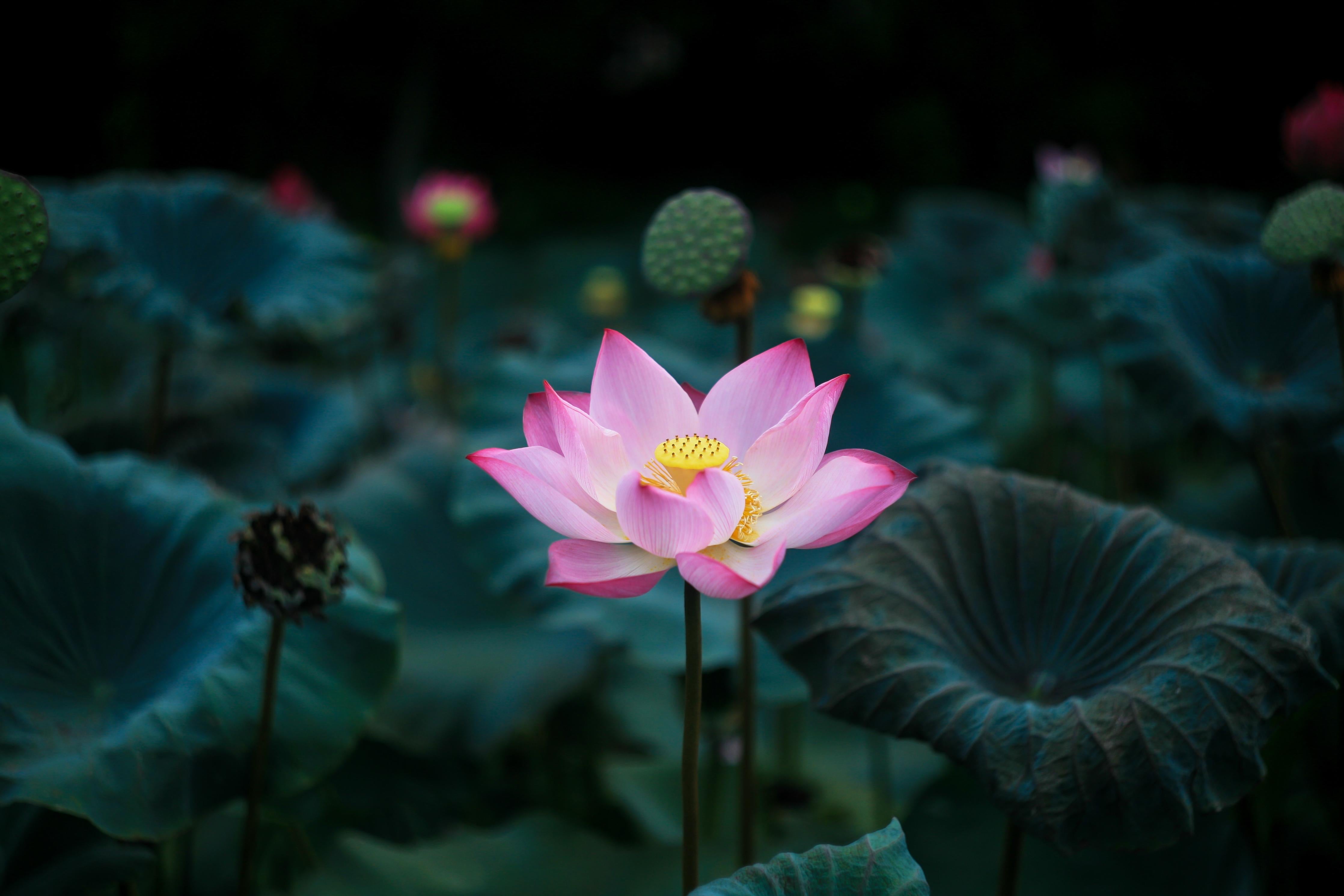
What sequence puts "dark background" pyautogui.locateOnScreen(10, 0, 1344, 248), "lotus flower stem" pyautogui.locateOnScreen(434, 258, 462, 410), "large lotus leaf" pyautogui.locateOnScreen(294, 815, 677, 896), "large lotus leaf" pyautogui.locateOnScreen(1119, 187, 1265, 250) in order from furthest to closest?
"dark background" pyautogui.locateOnScreen(10, 0, 1344, 248), "lotus flower stem" pyautogui.locateOnScreen(434, 258, 462, 410), "large lotus leaf" pyautogui.locateOnScreen(1119, 187, 1265, 250), "large lotus leaf" pyautogui.locateOnScreen(294, 815, 677, 896)

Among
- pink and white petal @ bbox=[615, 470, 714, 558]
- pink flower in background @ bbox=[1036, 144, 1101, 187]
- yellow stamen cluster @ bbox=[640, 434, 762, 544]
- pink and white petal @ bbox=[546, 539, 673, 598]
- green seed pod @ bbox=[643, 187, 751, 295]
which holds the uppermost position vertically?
pink flower in background @ bbox=[1036, 144, 1101, 187]

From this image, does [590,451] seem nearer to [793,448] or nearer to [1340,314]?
[793,448]

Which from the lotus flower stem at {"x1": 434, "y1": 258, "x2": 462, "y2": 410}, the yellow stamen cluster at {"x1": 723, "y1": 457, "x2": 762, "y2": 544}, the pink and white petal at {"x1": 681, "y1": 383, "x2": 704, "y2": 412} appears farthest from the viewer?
the lotus flower stem at {"x1": 434, "y1": 258, "x2": 462, "y2": 410}

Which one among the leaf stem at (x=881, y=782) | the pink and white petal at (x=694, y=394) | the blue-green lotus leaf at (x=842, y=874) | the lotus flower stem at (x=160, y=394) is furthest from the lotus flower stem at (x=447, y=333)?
the blue-green lotus leaf at (x=842, y=874)

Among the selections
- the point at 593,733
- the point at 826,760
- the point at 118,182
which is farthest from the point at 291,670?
the point at 826,760

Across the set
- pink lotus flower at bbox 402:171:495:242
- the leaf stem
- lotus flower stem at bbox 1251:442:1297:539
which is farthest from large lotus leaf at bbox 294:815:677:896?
pink lotus flower at bbox 402:171:495:242

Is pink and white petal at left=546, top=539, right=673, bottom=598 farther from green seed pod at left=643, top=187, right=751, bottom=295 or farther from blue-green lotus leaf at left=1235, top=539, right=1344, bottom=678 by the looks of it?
blue-green lotus leaf at left=1235, top=539, right=1344, bottom=678

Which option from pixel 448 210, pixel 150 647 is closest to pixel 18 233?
pixel 150 647

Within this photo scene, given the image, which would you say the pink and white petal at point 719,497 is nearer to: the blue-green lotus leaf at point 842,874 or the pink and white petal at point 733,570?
the pink and white petal at point 733,570
